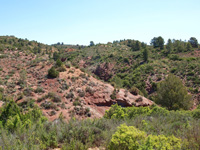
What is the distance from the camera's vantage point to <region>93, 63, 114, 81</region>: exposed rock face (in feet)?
175

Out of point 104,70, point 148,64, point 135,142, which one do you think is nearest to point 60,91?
Answer: point 135,142

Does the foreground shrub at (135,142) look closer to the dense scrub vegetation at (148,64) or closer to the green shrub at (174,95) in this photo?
the green shrub at (174,95)

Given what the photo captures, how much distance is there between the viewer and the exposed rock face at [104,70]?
53.2m

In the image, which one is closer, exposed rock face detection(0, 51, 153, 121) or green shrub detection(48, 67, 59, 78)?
exposed rock face detection(0, 51, 153, 121)

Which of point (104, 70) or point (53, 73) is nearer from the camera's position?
point (53, 73)

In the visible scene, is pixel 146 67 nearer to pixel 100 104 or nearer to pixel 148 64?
pixel 148 64

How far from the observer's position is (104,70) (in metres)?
54.8

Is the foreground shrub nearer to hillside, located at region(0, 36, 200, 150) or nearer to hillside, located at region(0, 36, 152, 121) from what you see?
hillside, located at region(0, 36, 200, 150)

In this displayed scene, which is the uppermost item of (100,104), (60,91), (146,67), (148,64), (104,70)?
(148,64)

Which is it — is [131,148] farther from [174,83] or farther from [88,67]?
[88,67]

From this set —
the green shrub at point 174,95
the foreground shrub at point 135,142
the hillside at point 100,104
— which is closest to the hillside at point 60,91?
the hillside at point 100,104

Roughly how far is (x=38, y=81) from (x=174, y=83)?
20000 mm

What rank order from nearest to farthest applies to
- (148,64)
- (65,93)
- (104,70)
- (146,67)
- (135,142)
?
(135,142), (65,93), (146,67), (148,64), (104,70)

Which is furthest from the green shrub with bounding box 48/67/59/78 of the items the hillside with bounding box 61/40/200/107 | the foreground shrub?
the foreground shrub
